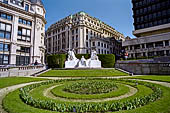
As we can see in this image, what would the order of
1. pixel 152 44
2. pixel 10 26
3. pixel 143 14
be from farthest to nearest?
pixel 143 14 → pixel 152 44 → pixel 10 26

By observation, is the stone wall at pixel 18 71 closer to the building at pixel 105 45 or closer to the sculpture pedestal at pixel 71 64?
the sculpture pedestal at pixel 71 64

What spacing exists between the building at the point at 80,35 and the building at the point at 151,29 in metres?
20.1

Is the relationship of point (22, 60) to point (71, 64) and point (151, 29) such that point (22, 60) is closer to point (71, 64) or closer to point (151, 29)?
point (71, 64)

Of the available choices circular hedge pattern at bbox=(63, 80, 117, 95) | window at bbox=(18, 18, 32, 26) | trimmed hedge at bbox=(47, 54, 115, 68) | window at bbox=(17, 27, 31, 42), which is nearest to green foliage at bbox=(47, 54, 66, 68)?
trimmed hedge at bbox=(47, 54, 115, 68)

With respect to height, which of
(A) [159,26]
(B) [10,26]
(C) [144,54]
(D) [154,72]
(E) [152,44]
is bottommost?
(D) [154,72]

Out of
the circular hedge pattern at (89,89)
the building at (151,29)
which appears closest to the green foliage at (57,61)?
the circular hedge pattern at (89,89)

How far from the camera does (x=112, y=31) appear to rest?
9594 cm

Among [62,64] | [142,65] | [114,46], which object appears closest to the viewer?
[142,65]

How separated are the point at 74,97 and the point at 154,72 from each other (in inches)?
1067

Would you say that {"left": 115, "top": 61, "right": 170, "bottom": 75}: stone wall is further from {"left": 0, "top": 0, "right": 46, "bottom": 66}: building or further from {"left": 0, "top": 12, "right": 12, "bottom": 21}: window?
{"left": 0, "top": 12, "right": 12, "bottom": 21}: window

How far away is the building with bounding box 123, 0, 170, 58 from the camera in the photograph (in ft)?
161

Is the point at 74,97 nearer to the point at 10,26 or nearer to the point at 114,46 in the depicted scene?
the point at 10,26

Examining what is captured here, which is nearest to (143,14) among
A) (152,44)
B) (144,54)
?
(152,44)

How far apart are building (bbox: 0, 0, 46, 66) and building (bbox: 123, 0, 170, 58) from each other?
146 feet
